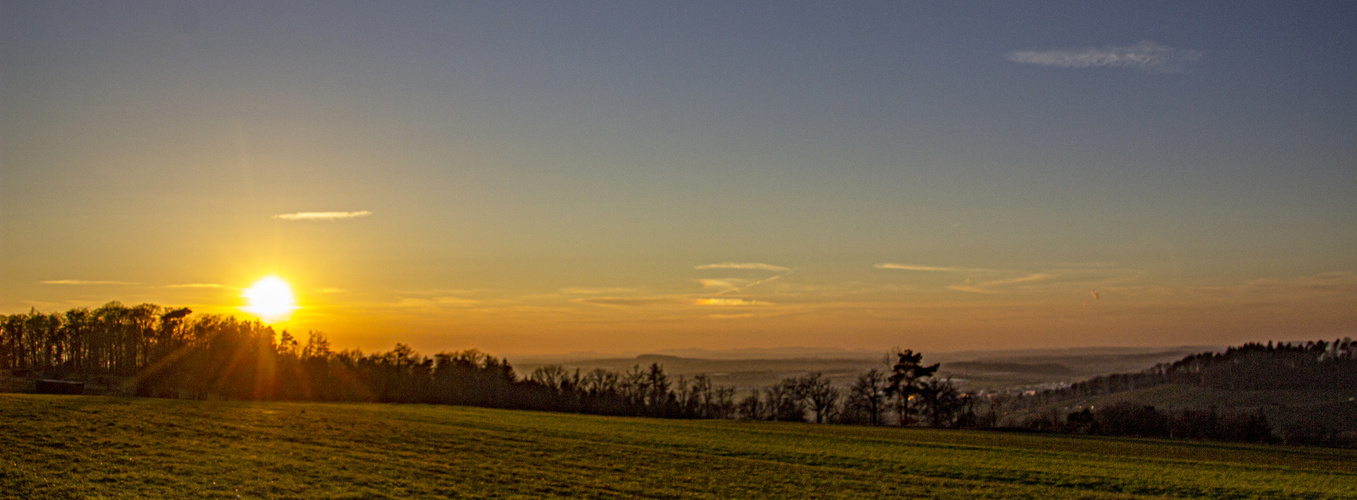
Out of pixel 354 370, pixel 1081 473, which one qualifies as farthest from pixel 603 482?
pixel 354 370

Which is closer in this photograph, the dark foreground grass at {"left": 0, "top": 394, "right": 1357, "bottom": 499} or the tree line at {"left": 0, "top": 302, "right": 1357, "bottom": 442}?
the dark foreground grass at {"left": 0, "top": 394, "right": 1357, "bottom": 499}

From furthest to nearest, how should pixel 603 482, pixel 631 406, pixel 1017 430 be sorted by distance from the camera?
pixel 631 406, pixel 1017 430, pixel 603 482

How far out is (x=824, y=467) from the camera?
141 ft

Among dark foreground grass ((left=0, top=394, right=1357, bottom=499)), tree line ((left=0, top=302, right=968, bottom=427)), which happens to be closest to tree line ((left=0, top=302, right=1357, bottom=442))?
tree line ((left=0, top=302, right=968, bottom=427))

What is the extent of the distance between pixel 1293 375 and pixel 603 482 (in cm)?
21306

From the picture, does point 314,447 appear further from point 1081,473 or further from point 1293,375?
point 1293,375

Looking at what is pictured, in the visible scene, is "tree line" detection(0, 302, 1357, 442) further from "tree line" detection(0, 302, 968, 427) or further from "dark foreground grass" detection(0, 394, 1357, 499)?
"dark foreground grass" detection(0, 394, 1357, 499)

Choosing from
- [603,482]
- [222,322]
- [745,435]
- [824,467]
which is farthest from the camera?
[222,322]

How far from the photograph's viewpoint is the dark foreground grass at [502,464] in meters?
27.5

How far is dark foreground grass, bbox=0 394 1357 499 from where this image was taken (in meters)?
27.5

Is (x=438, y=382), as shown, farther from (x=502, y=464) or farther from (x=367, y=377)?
(x=502, y=464)

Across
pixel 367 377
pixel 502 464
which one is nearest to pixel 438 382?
pixel 367 377

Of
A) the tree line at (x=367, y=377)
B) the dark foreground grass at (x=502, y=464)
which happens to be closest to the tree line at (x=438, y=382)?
the tree line at (x=367, y=377)

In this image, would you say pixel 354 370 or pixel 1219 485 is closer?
pixel 1219 485
